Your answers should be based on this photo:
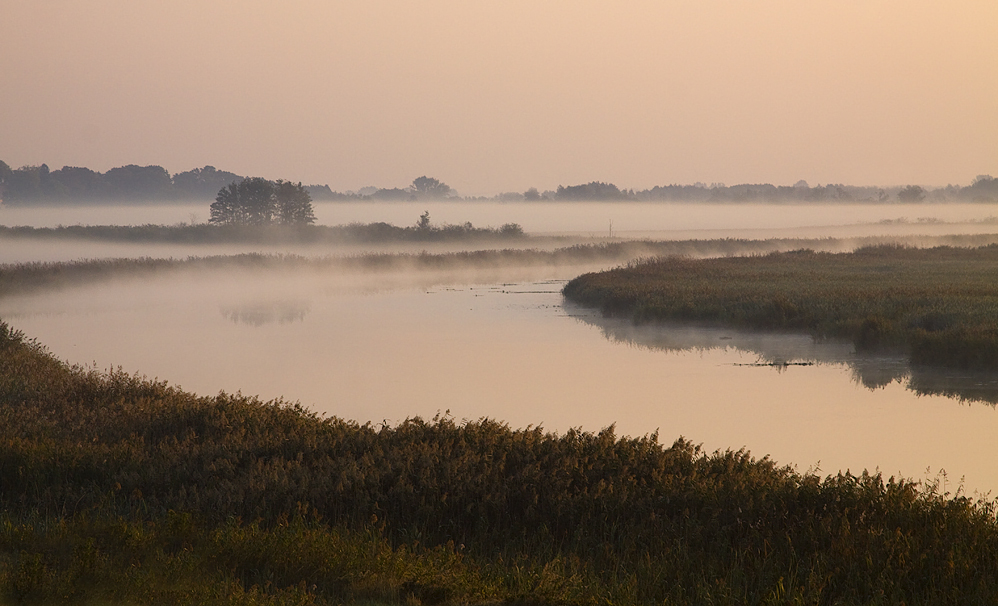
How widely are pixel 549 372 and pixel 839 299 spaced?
13682 mm

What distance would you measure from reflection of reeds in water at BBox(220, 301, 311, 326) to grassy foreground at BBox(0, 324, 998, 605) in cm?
2223

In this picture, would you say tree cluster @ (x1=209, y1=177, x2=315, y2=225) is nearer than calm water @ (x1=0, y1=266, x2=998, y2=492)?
No

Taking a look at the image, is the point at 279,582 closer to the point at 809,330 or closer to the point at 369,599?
the point at 369,599

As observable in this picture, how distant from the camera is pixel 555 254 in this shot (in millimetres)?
77688

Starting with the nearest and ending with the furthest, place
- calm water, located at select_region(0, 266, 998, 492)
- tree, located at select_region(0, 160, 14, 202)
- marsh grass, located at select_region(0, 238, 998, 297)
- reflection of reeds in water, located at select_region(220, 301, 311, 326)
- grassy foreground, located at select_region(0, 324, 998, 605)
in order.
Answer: grassy foreground, located at select_region(0, 324, 998, 605) < calm water, located at select_region(0, 266, 998, 492) < reflection of reeds in water, located at select_region(220, 301, 311, 326) < marsh grass, located at select_region(0, 238, 998, 297) < tree, located at select_region(0, 160, 14, 202)

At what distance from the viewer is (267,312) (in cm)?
3909

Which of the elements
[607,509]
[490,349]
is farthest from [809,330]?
[607,509]

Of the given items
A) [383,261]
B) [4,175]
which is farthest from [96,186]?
[383,261]

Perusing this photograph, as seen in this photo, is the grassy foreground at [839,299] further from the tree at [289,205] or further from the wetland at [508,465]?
the tree at [289,205]

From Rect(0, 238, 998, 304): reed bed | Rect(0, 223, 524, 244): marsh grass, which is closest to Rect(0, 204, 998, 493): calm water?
Rect(0, 238, 998, 304): reed bed

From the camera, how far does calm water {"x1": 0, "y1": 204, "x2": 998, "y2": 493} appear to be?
52.6ft

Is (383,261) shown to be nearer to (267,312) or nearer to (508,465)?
(267,312)

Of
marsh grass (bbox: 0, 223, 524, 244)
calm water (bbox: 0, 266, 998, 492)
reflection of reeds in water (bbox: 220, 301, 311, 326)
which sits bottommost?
calm water (bbox: 0, 266, 998, 492)

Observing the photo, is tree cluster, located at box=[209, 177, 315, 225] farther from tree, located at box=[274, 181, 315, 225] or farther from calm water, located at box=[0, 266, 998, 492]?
calm water, located at box=[0, 266, 998, 492]
